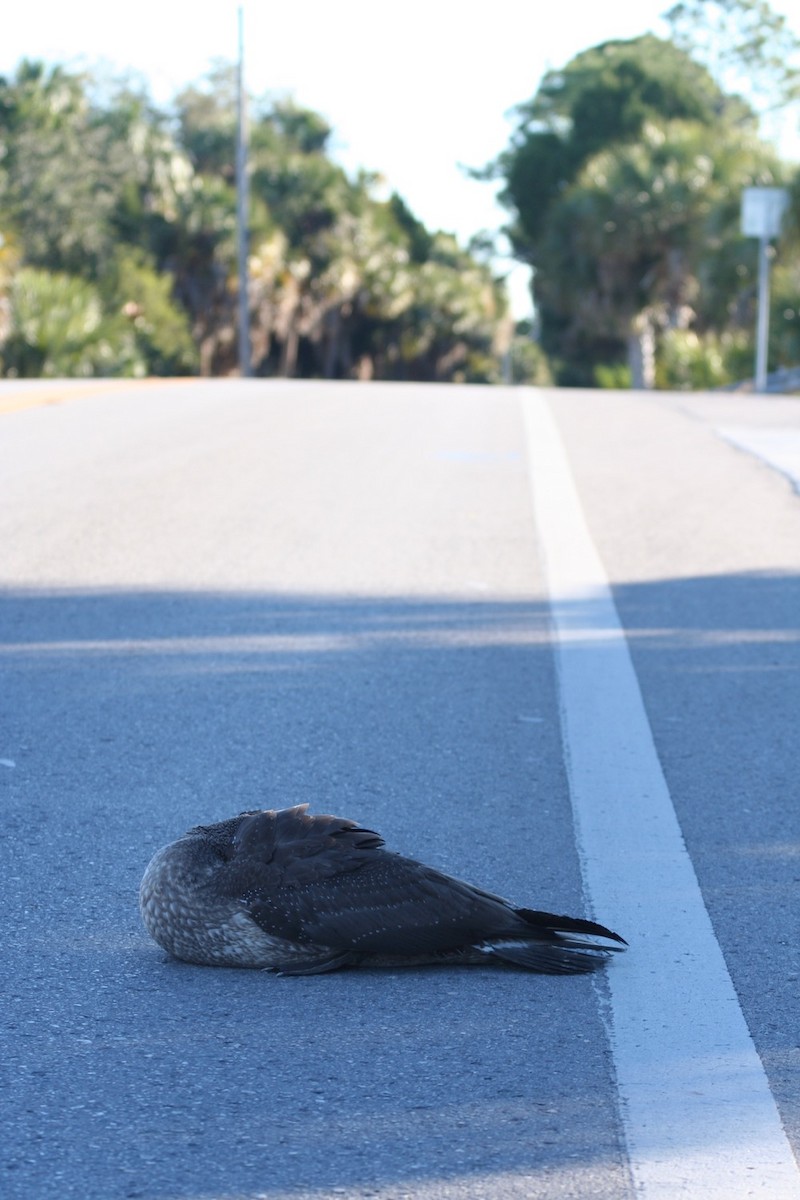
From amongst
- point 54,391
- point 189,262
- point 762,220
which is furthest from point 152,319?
point 54,391

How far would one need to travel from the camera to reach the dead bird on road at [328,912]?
3.64 m

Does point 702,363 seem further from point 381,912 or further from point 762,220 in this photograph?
point 381,912

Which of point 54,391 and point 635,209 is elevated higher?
point 635,209

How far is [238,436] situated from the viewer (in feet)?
48.8

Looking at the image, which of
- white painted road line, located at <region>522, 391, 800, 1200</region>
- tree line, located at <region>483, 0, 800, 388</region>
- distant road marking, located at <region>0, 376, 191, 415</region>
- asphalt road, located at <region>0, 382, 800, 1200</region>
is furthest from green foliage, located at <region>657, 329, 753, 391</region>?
white painted road line, located at <region>522, 391, 800, 1200</region>

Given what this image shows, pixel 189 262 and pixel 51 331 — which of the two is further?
pixel 189 262

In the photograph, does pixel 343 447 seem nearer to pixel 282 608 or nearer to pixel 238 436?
pixel 238 436

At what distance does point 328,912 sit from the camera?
3635 millimetres

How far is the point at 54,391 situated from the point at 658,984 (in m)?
17.3

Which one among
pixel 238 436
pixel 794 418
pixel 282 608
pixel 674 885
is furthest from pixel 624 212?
pixel 674 885

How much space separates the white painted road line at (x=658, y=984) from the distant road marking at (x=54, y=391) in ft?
39.8

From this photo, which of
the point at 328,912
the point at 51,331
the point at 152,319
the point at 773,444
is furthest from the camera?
the point at 152,319

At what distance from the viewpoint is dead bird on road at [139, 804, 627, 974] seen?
3.64 m

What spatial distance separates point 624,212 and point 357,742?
3731cm
